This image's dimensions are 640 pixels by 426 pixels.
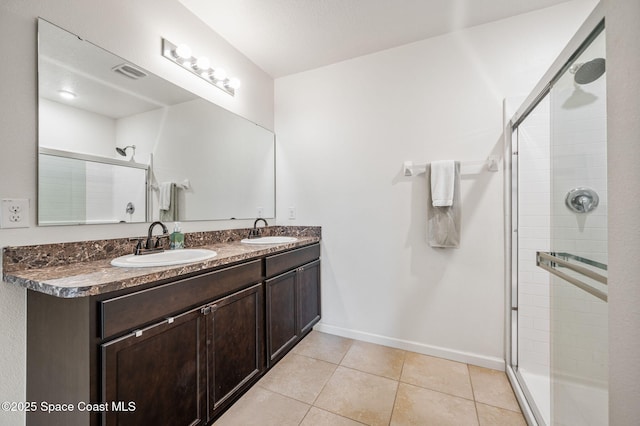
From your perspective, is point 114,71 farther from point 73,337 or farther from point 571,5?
point 571,5

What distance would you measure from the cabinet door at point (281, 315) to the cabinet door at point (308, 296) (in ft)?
0.26

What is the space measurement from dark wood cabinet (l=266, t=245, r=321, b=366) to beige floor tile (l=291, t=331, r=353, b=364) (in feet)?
0.39

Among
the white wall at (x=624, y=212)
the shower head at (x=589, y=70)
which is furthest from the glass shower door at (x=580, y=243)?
the white wall at (x=624, y=212)

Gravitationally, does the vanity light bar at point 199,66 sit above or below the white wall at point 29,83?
above

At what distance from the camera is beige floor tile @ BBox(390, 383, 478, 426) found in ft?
4.58

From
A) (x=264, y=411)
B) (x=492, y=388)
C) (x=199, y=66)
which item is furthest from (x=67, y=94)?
(x=492, y=388)

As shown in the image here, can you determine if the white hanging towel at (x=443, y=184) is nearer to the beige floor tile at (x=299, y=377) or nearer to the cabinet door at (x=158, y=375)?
the beige floor tile at (x=299, y=377)

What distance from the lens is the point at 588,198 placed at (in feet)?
3.55

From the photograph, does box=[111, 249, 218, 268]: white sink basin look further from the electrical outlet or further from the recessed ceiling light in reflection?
the recessed ceiling light in reflection

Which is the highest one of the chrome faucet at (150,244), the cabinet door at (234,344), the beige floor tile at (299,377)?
the chrome faucet at (150,244)

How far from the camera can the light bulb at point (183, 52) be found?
167 centimetres

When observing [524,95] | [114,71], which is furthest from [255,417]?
[524,95]

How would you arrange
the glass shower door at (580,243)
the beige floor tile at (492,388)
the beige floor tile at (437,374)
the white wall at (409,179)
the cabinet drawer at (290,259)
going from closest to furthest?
the glass shower door at (580,243), the beige floor tile at (492,388), the beige floor tile at (437,374), the cabinet drawer at (290,259), the white wall at (409,179)

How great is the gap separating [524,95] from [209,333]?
249 cm
